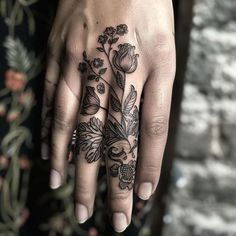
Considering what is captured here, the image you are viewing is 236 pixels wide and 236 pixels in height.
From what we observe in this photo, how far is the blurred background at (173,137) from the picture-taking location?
913 mm

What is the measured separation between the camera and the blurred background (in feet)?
3.00

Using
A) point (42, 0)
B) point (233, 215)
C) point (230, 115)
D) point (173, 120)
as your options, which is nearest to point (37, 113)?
point (42, 0)

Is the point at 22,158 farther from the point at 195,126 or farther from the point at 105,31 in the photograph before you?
the point at 195,126

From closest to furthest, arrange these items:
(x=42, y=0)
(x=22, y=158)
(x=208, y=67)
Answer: (x=42, y=0), (x=22, y=158), (x=208, y=67)

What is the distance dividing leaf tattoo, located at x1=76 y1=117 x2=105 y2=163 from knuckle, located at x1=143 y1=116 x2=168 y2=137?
64 mm

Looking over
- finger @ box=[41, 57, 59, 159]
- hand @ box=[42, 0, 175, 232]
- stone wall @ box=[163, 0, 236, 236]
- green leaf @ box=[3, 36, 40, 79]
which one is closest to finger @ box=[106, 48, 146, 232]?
hand @ box=[42, 0, 175, 232]

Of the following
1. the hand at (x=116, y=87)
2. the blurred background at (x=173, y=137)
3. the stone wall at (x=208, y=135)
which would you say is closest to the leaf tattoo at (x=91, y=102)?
the hand at (x=116, y=87)

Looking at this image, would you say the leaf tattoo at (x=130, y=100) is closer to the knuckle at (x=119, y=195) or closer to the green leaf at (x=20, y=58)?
the knuckle at (x=119, y=195)

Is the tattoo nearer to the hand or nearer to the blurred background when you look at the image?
the hand

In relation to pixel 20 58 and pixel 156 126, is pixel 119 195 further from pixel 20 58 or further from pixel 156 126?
pixel 20 58

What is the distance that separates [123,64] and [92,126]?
0.32ft

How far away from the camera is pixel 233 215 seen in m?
1.43

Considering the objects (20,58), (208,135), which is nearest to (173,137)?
(208,135)

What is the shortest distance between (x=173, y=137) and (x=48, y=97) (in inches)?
25.2
